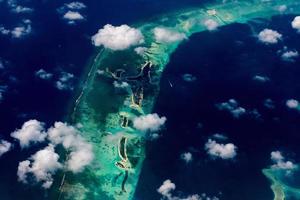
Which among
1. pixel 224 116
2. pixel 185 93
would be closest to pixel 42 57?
pixel 185 93

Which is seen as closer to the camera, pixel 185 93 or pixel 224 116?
pixel 224 116

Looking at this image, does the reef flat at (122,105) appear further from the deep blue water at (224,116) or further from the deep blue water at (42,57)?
the deep blue water at (42,57)

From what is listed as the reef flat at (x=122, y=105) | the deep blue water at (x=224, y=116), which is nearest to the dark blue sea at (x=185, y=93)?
the deep blue water at (x=224, y=116)

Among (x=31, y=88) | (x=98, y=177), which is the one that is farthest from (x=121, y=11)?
(x=98, y=177)

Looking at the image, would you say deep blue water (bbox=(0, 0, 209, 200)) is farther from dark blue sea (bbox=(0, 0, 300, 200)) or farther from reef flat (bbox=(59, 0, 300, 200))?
reef flat (bbox=(59, 0, 300, 200))

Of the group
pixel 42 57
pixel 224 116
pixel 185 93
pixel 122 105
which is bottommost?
pixel 122 105

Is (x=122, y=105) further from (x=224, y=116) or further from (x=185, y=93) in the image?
(x=224, y=116)

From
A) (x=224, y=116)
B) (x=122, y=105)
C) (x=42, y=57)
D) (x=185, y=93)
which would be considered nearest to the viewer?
(x=224, y=116)

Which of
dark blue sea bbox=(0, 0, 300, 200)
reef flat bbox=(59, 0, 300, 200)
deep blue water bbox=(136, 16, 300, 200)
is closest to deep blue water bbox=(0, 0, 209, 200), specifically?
dark blue sea bbox=(0, 0, 300, 200)
